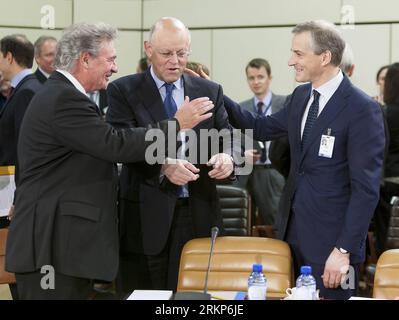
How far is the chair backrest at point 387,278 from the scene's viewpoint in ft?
9.22

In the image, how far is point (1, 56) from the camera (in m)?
4.86

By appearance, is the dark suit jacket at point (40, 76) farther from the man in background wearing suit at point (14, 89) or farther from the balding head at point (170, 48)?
the balding head at point (170, 48)

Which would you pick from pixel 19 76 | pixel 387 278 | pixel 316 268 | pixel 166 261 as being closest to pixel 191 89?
pixel 166 261

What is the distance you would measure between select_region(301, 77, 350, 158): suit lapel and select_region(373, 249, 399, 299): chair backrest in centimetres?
64

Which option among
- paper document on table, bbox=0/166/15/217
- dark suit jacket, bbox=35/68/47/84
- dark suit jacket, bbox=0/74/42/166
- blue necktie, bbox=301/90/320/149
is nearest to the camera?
blue necktie, bbox=301/90/320/149

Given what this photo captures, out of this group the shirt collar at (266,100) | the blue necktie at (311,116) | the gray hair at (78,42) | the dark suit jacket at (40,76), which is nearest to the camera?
the gray hair at (78,42)

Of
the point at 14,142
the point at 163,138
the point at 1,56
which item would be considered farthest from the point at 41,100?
the point at 1,56

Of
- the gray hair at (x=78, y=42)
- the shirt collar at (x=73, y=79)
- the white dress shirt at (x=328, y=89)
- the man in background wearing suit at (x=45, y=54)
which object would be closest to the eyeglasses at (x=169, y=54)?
the gray hair at (x=78, y=42)

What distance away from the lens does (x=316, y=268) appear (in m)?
3.19

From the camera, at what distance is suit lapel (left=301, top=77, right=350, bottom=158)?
3105 mm

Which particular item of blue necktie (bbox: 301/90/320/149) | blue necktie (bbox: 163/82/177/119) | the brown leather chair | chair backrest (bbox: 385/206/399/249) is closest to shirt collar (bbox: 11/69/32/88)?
the brown leather chair

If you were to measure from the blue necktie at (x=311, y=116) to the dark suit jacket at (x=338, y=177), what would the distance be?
4cm

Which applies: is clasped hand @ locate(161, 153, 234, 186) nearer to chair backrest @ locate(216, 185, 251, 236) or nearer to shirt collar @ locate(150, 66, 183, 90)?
shirt collar @ locate(150, 66, 183, 90)

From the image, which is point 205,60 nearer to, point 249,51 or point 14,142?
point 249,51
